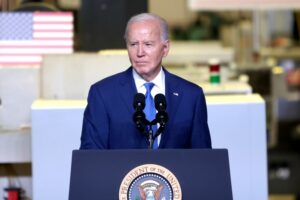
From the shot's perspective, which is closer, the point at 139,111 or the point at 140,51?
the point at 139,111

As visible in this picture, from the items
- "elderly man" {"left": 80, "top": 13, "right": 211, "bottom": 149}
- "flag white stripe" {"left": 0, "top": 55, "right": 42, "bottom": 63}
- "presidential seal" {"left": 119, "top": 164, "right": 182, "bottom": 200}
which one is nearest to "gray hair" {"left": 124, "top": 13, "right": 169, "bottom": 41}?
"elderly man" {"left": 80, "top": 13, "right": 211, "bottom": 149}

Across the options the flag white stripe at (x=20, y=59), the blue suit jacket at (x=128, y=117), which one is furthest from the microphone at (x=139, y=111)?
the flag white stripe at (x=20, y=59)

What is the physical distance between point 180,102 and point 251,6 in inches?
246

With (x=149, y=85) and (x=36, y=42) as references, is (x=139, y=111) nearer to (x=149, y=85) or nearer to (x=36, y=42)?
(x=149, y=85)

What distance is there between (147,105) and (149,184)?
1.73 feet

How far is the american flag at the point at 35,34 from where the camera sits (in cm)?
1029

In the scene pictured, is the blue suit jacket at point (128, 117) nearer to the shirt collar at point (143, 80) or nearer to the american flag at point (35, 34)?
the shirt collar at point (143, 80)

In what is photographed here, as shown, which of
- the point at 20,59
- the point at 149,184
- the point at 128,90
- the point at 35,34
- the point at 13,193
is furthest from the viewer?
the point at 35,34

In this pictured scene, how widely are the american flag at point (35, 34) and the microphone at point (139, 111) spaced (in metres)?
3.68

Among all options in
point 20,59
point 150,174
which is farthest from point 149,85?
point 20,59

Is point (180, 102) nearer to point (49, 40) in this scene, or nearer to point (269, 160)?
point (49, 40)

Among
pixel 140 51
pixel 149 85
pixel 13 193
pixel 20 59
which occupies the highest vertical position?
pixel 140 51

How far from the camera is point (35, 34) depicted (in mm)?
10344

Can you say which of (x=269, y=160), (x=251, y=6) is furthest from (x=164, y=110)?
(x=269, y=160)
